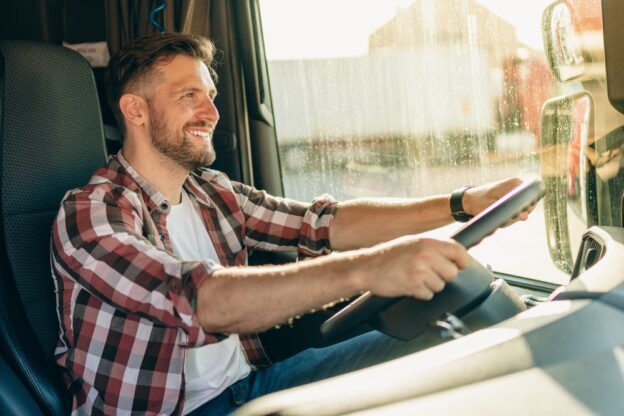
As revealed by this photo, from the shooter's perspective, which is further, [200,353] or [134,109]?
[134,109]

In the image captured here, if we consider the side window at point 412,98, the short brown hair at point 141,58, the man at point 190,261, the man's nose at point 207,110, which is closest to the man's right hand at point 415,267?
the man at point 190,261

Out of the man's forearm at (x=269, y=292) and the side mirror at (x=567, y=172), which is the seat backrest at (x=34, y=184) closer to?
the man's forearm at (x=269, y=292)

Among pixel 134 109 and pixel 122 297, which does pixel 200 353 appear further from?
pixel 134 109

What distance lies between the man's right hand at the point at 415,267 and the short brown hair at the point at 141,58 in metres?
1.00

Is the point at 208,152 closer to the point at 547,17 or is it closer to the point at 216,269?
the point at 216,269

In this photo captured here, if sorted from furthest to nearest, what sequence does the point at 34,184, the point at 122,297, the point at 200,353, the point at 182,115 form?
1. the point at 182,115
2. the point at 200,353
3. the point at 34,184
4. the point at 122,297

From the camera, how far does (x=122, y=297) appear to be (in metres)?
1.25

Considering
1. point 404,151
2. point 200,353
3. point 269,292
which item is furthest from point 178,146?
point 269,292

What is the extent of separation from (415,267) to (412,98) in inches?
40.0

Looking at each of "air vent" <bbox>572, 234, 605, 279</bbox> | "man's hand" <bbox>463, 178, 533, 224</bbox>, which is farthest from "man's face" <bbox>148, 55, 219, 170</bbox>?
"air vent" <bbox>572, 234, 605, 279</bbox>

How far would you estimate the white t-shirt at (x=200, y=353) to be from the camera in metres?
1.52

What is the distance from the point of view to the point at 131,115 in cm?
180

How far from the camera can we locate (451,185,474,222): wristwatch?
1677mm

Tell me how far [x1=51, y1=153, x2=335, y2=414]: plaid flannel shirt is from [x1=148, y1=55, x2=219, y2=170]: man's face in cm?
14
